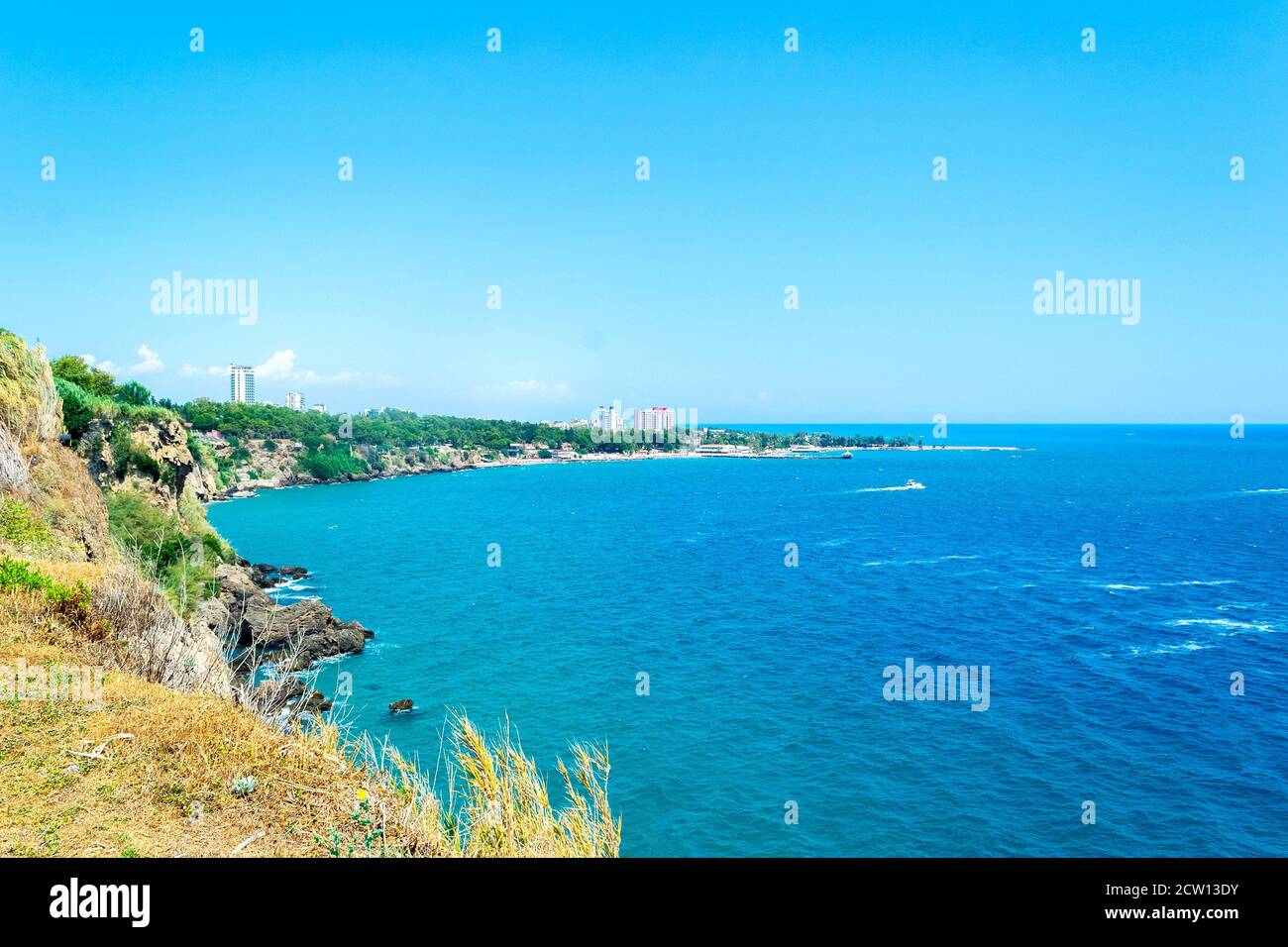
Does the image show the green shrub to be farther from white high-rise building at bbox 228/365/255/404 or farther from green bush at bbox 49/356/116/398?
white high-rise building at bbox 228/365/255/404

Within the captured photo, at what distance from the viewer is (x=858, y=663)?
2698 centimetres

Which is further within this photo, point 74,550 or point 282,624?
point 282,624

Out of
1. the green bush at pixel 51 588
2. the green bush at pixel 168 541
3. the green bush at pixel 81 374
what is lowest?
the green bush at pixel 168 541

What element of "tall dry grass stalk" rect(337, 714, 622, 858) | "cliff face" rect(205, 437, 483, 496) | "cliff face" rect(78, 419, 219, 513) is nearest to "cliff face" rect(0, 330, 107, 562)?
"tall dry grass stalk" rect(337, 714, 622, 858)

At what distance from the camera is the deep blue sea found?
17266 millimetres

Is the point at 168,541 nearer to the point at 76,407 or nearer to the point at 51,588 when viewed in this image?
the point at 76,407

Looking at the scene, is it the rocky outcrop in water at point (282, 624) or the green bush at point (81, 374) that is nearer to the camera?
the rocky outcrop in water at point (282, 624)

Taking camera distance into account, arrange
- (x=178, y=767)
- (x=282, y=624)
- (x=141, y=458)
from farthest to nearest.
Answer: (x=141, y=458)
(x=282, y=624)
(x=178, y=767)

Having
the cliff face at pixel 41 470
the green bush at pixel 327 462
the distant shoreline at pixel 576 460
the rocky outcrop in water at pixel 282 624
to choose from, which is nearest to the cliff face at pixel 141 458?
the rocky outcrop in water at pixel 282 624

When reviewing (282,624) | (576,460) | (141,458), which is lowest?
(282,624)

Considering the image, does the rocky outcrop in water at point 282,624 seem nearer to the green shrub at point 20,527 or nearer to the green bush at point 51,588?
the green shrub at point 20,527

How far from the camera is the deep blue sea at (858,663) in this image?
17.3 meters

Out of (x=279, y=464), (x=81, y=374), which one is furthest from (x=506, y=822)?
(x=279, y=464)
